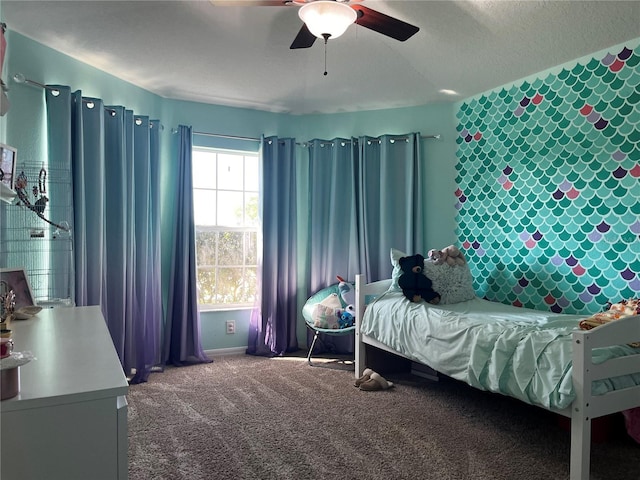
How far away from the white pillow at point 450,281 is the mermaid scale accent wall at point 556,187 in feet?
1.06

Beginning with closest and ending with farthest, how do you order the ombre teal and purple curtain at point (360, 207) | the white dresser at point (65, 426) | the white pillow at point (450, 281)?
the white dresser at point (65, 426)
the white pillow at point (450, 281)
the ombre teal and purple curtain at point (360, 207)

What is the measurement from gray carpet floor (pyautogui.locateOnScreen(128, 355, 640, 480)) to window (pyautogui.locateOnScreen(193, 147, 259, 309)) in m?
1.02

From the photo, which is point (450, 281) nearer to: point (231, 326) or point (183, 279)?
point (231, 326)

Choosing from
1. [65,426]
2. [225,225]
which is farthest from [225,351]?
[65,426]

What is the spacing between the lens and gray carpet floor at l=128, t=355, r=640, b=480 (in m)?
2.17

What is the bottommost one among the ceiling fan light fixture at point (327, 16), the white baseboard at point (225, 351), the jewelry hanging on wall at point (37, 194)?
the white baseboard at point (225, 351)

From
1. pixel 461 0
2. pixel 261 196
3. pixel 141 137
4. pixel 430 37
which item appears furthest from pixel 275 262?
pixel 461 0

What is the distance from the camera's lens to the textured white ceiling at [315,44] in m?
2.48

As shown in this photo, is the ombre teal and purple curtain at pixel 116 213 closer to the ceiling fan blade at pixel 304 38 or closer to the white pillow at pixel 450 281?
the ceiling fan blade at pixel 304 38

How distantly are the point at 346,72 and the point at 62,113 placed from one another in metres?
1.96

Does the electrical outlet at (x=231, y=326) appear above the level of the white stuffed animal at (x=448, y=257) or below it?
below

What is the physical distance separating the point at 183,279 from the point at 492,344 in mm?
2529

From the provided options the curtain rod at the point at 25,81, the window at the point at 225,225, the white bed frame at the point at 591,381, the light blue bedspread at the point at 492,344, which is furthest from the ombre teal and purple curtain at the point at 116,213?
the white bed frame at the point at 591,381

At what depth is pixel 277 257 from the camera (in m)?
4.34
